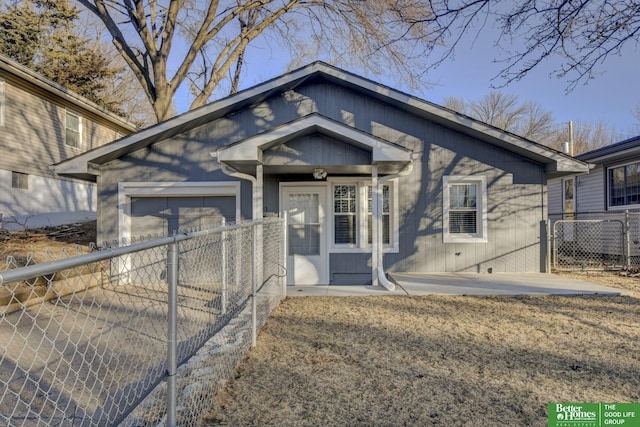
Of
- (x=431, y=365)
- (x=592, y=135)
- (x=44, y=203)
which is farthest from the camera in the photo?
(x=592, y=135)

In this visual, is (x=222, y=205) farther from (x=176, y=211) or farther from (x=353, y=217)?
(x=353, y=217)

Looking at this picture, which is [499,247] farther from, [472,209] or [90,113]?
[90,113]

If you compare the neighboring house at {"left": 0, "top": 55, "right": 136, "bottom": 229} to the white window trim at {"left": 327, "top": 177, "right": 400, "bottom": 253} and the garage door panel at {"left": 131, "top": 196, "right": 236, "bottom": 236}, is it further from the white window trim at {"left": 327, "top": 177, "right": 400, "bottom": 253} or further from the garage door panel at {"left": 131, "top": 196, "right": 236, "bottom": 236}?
the white window trim at {"left": 327, "top": 177, "right": 400, "bottom": 253}

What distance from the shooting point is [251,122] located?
336 inches

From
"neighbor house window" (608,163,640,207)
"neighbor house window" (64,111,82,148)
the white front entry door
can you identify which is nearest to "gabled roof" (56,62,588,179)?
the white front entry door

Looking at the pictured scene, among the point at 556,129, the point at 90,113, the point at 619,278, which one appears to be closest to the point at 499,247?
the point at 619,278

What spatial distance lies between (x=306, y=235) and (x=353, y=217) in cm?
118

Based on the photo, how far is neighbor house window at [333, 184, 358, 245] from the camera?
27.6 ft

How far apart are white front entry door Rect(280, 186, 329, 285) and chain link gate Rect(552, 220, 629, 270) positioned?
20.6ft

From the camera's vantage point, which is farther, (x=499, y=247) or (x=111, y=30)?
(x=111, y=30)

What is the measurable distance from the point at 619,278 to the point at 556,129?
2910 cm

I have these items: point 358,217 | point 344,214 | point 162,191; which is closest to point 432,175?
point 358,217

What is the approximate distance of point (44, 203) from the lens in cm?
1312

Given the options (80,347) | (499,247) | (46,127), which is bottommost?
(80,347)
